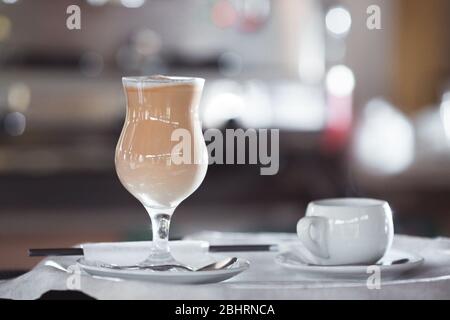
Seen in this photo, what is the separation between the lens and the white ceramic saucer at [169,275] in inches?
24.7

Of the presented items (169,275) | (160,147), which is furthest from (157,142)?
(169,275)

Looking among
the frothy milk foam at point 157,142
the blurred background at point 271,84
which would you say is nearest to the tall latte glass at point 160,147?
the frothy milk foam at point 157,142

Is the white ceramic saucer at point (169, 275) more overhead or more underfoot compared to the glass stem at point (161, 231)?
more underfoot

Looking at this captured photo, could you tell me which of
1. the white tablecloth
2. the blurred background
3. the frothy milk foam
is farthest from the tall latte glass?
the blurred background

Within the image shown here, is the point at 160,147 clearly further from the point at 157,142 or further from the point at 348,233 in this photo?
the point at 348,233

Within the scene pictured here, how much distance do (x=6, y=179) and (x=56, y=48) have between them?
978 millimetres

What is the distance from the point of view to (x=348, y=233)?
72cm

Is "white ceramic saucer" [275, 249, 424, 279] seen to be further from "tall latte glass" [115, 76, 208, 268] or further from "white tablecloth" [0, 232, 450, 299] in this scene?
"tall latte glass" [115, 76, 208, 268]

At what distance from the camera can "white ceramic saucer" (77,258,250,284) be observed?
628mm

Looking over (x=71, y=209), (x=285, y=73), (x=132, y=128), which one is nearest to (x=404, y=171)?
(x=285, y=73)

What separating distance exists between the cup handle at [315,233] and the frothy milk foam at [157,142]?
12 cm

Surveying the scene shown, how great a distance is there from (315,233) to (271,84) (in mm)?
2909

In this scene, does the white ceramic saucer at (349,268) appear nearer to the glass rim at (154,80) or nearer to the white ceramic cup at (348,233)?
the white ceramic cup at (348,233)

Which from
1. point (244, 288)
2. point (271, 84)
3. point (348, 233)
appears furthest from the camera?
point (271, 84)
